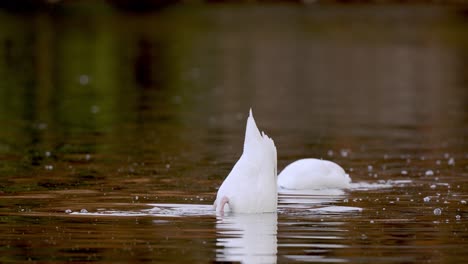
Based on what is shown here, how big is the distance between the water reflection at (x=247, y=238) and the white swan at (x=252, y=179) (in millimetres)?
107

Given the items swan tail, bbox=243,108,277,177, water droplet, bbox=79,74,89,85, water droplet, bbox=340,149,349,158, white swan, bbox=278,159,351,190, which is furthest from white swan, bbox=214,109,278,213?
water droplet, bbox=79,74,89,85

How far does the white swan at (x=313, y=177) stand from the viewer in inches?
670

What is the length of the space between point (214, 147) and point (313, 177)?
15.9 ft

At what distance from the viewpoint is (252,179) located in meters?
14.1

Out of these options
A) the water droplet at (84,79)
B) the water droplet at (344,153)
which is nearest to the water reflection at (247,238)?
the water droplet at (344,153)

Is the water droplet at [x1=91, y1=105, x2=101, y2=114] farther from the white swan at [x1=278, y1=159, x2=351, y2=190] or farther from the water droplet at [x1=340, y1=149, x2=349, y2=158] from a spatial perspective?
the white swan at [x1=278, y1=159, x2=351, y2=190]

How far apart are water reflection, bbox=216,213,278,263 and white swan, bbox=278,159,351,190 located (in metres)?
2.52

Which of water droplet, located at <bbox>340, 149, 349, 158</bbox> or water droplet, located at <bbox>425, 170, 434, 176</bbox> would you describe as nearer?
water droplet, located at <bbox>425, 170, 434, 176</bbox>

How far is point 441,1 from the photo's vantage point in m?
90.8

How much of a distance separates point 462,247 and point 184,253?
2420 millimetres

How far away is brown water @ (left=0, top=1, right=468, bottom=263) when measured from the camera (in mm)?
13031

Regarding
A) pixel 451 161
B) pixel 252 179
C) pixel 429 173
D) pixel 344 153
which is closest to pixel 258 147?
pixel 252 179

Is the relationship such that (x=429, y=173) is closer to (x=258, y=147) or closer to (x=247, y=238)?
(x=258, y=147)

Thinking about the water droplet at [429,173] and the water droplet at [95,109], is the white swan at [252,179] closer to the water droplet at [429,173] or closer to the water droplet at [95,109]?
the water droplet at [429,173]
